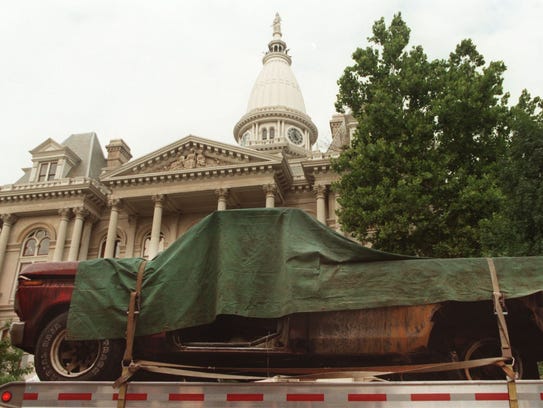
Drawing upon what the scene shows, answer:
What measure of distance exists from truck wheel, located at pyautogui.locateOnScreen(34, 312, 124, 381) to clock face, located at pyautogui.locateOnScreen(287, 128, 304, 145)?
54.6 metres

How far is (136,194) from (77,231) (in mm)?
5145

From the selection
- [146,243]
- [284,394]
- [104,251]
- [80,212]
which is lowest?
[284,394]

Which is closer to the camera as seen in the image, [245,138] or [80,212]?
[80,212]

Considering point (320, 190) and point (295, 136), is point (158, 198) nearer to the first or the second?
point (320, 190)

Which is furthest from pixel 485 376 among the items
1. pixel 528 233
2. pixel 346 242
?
pixel 528 233

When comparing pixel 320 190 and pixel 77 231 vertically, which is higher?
pixel 320 190

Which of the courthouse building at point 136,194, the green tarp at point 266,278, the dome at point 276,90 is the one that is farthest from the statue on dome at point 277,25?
the green tarp at point 266,278

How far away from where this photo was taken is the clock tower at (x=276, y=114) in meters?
59.8

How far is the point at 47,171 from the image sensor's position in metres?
40.6

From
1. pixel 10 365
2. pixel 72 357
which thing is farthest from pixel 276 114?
pixel 72 357

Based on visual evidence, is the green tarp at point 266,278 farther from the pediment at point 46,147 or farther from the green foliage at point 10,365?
the pediment at point 46,147

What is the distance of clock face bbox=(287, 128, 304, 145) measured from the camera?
60.2 metres

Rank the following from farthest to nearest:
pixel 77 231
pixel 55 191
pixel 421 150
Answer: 1. pixel 55 191
2. pixel 77 231
3. pixel 421 150

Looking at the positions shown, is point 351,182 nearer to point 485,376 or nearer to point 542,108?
point 542,108
